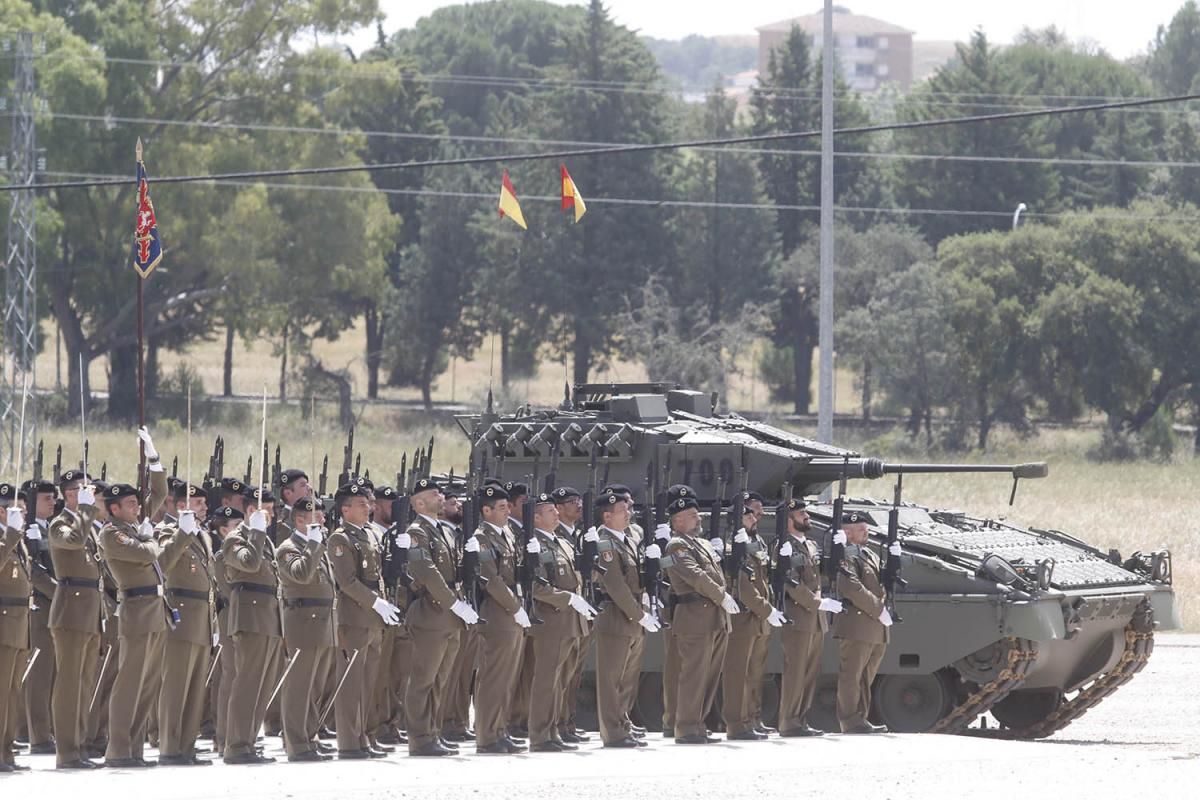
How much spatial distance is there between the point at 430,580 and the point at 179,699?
5.15ft

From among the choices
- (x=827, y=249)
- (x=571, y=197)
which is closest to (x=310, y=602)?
(x=571, y=197)

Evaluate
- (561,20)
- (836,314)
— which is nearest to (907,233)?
(836,314)

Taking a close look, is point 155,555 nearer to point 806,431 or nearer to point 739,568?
point 739,568

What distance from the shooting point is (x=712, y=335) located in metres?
53.4

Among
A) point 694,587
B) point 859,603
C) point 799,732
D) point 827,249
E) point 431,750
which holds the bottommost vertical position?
point 799,732

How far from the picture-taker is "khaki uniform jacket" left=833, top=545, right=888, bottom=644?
1413 cm

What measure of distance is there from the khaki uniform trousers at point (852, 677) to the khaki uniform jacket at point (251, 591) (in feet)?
12.8

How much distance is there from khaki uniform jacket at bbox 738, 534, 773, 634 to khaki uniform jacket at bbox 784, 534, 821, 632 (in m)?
0.20

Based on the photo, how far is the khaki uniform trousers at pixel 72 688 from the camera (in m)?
12.2

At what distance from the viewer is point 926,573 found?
15.0 m

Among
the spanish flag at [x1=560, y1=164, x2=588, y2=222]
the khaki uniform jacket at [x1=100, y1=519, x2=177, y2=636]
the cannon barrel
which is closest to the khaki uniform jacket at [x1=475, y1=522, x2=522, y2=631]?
the khaki uniform jacket at [x1=100, y1=519, x2=177, y2=636]

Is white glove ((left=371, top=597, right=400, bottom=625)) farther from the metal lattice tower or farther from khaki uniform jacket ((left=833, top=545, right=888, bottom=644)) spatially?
the metal lattice tower

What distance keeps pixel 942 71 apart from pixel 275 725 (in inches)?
2086

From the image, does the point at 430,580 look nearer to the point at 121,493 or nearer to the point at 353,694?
the point at 353,694
